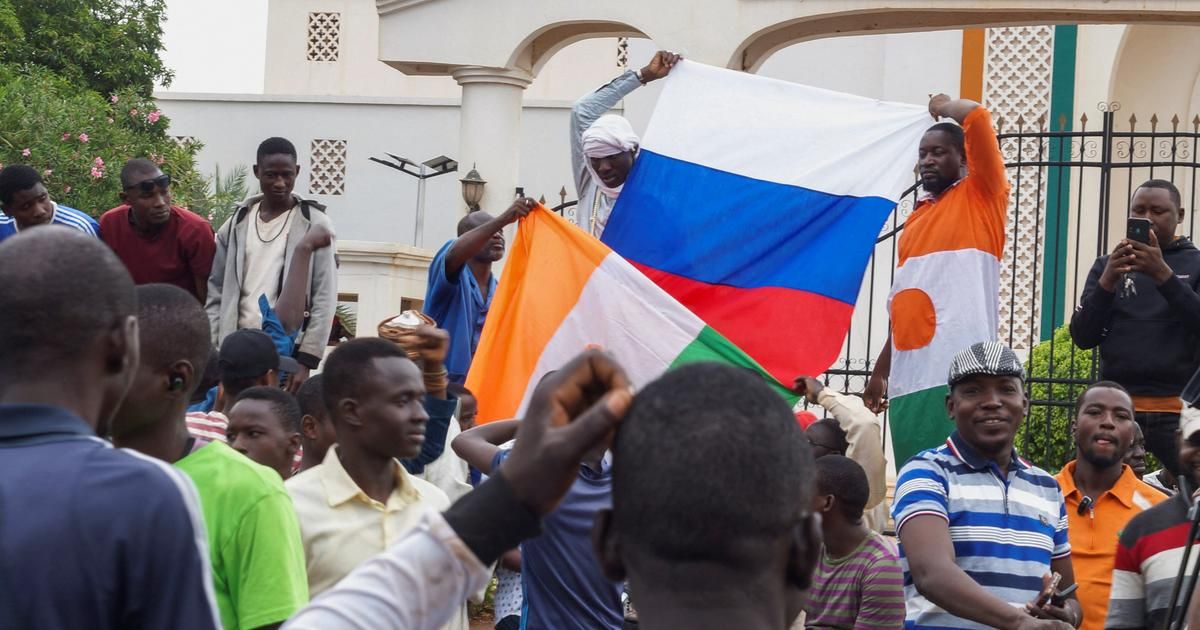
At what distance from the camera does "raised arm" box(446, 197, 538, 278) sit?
7242 mm

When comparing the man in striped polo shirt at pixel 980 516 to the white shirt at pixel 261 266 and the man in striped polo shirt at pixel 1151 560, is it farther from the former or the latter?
the white shirt at pixel 261 266

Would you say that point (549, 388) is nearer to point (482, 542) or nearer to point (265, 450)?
point (482, 542)

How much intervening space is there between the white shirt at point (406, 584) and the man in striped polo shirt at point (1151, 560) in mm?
3236

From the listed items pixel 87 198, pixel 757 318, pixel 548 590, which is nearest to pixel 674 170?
pixel 757 318

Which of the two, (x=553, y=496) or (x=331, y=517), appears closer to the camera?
(x=553, y=496)

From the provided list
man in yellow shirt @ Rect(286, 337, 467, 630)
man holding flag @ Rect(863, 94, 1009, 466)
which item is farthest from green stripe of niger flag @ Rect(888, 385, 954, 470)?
man in yellow shirt @ Rect(286, 337, 467, 630)

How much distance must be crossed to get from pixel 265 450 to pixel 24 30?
19410 mm

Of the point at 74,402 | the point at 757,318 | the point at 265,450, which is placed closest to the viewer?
the point at 74,402

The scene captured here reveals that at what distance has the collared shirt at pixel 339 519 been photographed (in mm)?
4184

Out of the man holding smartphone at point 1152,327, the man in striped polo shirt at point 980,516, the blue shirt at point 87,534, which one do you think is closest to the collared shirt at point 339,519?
the man in striped polo shirt at point 980,516

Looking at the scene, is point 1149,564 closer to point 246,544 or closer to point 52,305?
point 246,544

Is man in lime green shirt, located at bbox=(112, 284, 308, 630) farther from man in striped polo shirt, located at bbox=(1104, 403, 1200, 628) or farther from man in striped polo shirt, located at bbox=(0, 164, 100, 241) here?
man in striped polo shirt, located at bbox=(0, 164, 100, 241)

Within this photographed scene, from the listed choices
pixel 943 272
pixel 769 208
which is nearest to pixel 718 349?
pixel 769 208

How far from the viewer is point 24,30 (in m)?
22.5
